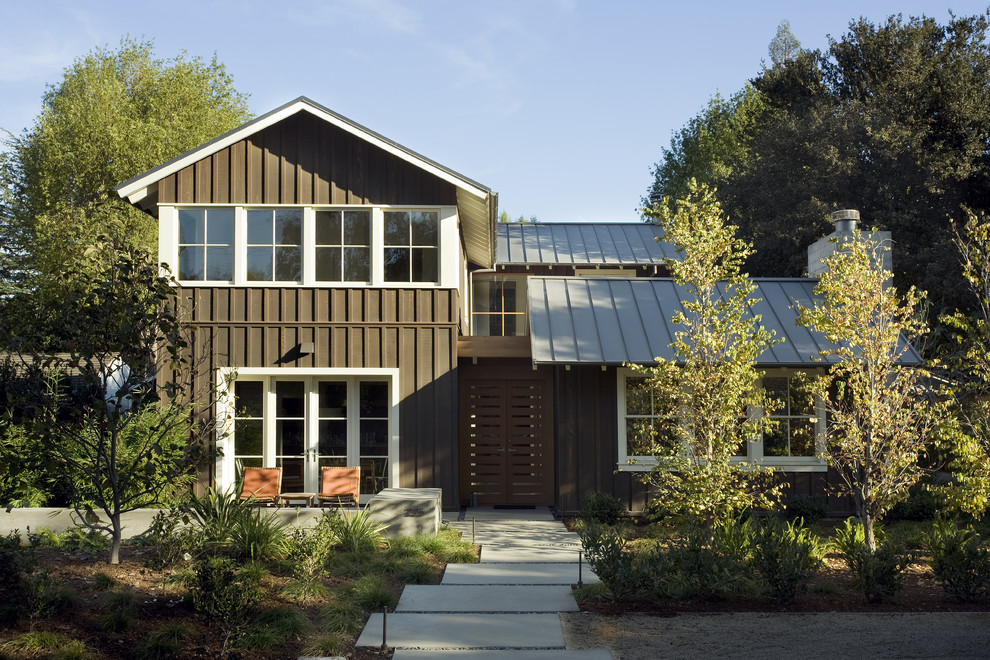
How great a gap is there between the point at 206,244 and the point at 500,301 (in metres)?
12.4

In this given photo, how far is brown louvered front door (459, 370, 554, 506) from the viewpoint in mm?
14875

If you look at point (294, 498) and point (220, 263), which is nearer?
point (294, 498)

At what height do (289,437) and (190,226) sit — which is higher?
(190,226)

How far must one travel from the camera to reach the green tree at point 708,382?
34.0 feet

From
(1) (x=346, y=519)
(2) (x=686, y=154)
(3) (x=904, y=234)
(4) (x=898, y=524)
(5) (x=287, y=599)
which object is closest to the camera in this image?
(5) (x=287, y=599)

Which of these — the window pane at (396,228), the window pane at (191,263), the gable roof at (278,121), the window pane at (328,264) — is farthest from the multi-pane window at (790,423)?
the window pane at (191,263)

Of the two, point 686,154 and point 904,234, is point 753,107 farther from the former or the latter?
point 904,234

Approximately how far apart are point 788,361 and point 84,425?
982 centimetres

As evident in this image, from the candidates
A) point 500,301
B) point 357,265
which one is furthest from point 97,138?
point 357,265

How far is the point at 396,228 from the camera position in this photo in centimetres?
1423

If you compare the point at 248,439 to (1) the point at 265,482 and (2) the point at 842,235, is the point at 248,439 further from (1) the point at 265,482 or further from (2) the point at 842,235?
(2) the point at 842,235

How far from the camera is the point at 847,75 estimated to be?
29141mm

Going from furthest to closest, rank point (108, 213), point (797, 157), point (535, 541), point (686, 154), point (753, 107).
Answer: point (686, 154), point (753, 107), point (797, 157), point (535, 541), point (108, 213)

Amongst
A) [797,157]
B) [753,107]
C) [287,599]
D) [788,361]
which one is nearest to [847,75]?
[797,157]
